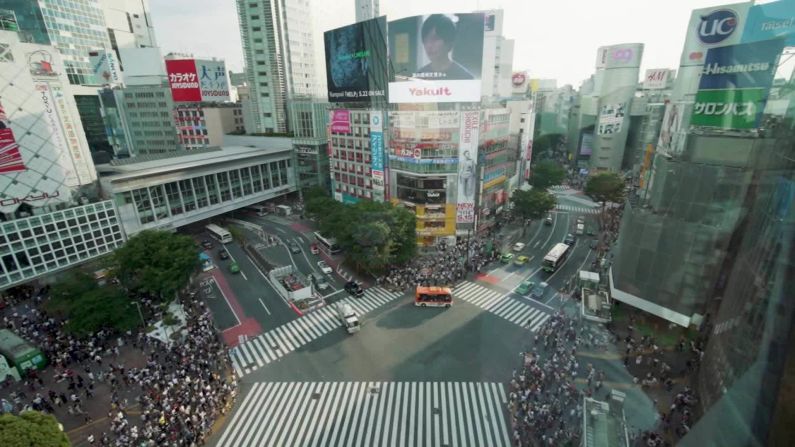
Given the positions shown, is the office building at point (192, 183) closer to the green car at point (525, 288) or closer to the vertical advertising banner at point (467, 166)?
the vertical advertising banner at point (467, 166)

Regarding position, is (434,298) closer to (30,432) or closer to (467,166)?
(467,166)

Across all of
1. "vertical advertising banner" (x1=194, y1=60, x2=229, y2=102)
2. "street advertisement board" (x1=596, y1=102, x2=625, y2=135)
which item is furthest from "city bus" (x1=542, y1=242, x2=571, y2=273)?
"vertical advertising banner" (x1=194, y1=60, x2=229, y2=102)

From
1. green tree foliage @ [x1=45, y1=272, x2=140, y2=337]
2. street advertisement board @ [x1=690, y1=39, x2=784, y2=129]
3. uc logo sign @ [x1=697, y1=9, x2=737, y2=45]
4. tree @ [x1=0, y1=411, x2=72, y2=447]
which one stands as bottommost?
green tree foliage @ [x1=45, y1=272, x2=140, y2=337]

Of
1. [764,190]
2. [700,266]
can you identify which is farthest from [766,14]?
[700,266]

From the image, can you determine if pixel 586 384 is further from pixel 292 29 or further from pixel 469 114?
pixel 292 29

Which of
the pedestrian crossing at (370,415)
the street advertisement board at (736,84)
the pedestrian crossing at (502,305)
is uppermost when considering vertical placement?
the street advertisement board at (736,84)

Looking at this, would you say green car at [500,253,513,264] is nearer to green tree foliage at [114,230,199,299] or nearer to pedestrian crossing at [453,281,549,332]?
pedestrian crossing at [453,281,549,332]

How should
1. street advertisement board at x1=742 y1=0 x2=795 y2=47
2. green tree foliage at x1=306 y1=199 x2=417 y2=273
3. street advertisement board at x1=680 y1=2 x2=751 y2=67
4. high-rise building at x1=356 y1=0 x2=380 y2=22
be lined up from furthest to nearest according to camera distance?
high-rise building at x1=356 y1=0 x2=380 y2=22
green tree foliage at x1=306 y1=199 x2=417 y2=273
street advertisement board at x1=680 y1=2 x2=751 y2=67
street advertisement board at x1=742 y1=0 x2=795 y2=47

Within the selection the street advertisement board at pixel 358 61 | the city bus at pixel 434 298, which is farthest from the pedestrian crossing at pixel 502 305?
the street advertisement board at pixel 358 61
